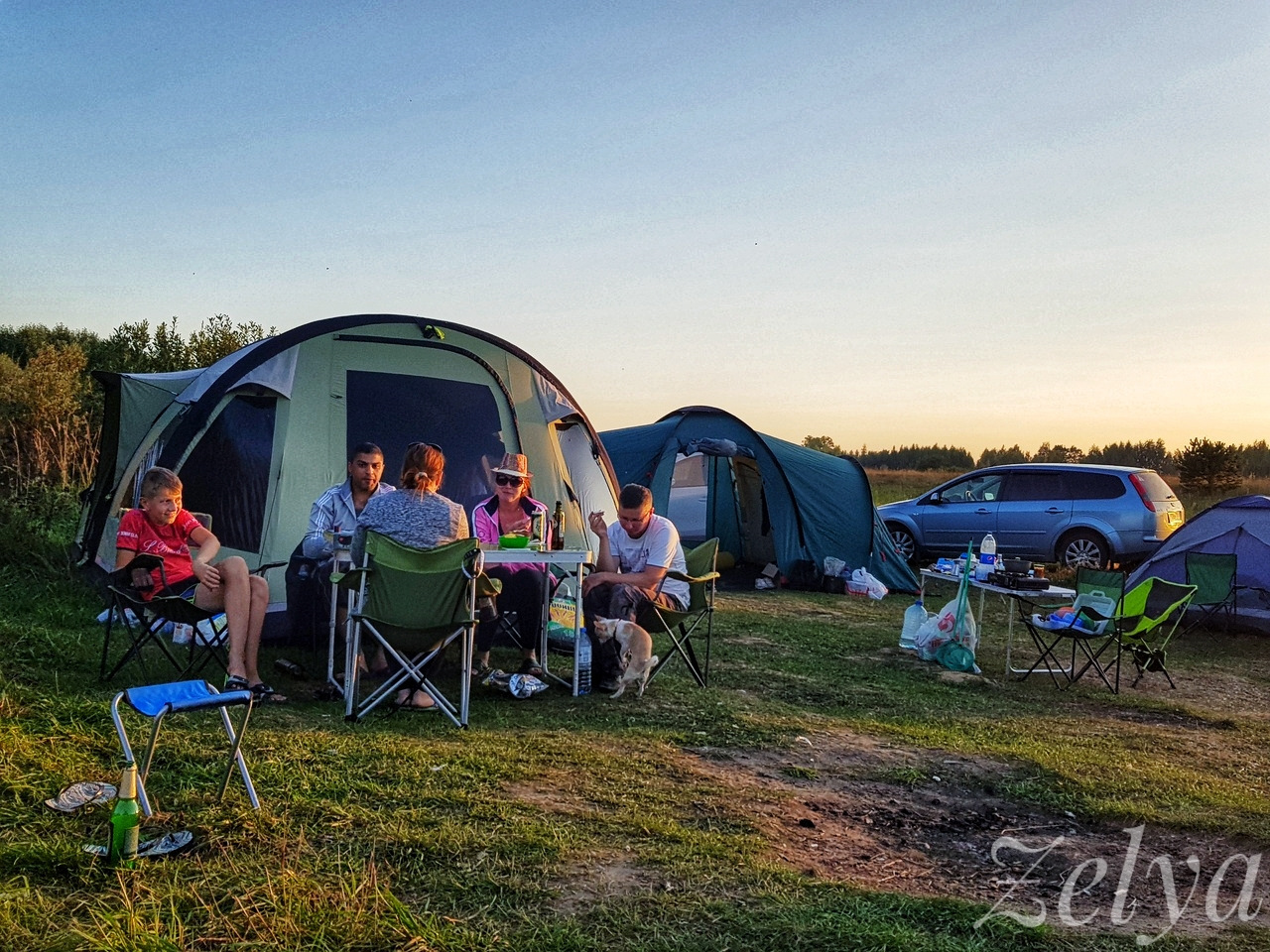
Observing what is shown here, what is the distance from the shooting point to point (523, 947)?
7.91ft

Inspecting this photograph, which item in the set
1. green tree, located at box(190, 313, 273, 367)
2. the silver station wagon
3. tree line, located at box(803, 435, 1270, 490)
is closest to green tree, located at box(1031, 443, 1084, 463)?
tree line, located at box(803, 435, 1270, 490)

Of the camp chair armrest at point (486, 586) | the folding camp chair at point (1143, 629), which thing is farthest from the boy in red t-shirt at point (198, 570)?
the folding camp chair at point (1143, 629)

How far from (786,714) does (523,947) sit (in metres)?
2.91

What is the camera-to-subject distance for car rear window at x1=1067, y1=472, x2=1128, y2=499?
1157 cm

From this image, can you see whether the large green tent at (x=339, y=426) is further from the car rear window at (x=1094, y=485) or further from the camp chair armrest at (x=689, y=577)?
the car rear window at (x=1094, y=485)

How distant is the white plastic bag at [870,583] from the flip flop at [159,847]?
8.70 meters

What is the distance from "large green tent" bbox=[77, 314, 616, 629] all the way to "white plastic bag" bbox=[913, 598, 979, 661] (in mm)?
2457

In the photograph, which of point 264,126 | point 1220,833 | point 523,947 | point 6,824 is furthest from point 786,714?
point 264,126

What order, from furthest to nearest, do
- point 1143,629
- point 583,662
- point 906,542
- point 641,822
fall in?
point 906,542, point 1143,629, point 583,662, point 641,822

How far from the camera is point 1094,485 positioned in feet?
38.4

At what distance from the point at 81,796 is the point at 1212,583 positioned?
356 inches

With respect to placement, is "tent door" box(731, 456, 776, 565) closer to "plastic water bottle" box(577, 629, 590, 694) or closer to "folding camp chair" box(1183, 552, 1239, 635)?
"folding camp chair" box(1183, 552, 1239, 635)

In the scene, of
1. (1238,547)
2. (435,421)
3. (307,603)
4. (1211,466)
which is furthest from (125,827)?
(1211,466)

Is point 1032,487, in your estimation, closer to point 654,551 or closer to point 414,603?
point 654,551
